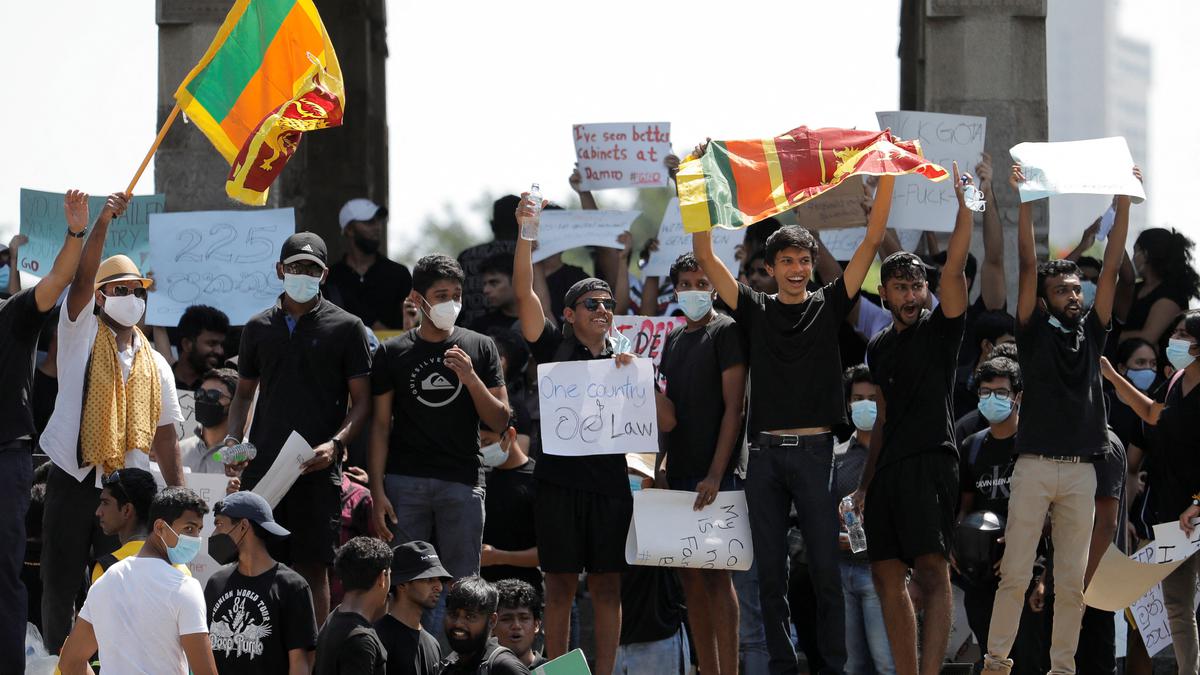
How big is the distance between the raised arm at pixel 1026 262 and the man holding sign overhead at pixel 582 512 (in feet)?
6.79

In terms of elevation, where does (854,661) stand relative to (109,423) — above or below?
below

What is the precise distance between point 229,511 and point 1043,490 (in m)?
4.10

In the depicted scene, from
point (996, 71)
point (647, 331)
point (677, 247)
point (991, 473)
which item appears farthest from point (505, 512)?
point (996, 71)

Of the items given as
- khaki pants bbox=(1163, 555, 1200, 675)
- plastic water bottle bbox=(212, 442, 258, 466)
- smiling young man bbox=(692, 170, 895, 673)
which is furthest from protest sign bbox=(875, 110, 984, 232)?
plastic water bottle bbox=(212, 442, 258, 466)

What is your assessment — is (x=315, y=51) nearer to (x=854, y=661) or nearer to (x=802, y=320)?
(x=802, y=320)

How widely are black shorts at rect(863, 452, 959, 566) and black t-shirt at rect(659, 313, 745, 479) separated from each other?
0.79 meters

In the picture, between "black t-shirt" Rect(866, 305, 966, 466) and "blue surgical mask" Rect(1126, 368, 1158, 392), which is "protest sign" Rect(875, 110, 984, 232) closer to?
"blue surgical mask" Rect(1126, 368, 1158, 392)

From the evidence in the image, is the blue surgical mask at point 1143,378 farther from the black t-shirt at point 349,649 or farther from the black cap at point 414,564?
the black t-shirt at point 349,649

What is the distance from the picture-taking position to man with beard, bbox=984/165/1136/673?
29.7ft

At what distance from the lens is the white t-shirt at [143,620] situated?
746 centimetres

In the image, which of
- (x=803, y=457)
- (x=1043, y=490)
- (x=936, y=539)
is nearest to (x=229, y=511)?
(x=803, y=457)

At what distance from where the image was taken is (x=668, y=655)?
985 centimetres

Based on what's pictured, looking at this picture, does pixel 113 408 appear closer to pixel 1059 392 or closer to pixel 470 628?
pixel 470 628

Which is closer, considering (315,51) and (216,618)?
(216,618)
